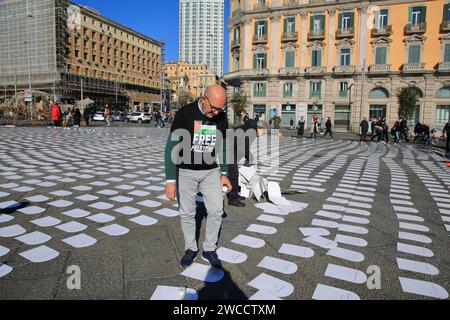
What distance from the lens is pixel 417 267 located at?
3523mm

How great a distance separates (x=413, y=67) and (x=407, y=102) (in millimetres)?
5623

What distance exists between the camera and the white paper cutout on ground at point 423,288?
298cm

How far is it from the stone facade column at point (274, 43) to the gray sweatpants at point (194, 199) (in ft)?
133

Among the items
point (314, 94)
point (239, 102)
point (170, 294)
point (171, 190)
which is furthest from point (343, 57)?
point (170, 294)

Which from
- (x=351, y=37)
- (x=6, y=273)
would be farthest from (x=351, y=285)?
(x=351, y=37)

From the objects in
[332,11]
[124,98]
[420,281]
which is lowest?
[420,281]

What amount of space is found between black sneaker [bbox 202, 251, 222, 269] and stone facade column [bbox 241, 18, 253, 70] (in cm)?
4223

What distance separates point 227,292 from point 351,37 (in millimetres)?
41159

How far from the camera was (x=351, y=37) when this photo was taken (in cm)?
3856

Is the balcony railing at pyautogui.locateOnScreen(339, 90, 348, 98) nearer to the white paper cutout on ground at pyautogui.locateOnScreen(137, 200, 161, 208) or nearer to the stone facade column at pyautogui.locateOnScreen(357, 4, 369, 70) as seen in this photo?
the stone facade column at pyautogui.locateOnScreen(357, 4, 369, 70)

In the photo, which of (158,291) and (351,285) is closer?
(158,291)

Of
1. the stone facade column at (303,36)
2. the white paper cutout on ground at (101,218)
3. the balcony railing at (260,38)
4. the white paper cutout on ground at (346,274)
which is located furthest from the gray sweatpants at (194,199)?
the balcony railing at (260,38)

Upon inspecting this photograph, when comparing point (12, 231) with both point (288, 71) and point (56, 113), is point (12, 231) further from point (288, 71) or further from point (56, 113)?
point (288, 71)
